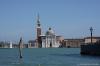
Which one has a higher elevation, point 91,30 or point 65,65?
point 91,30

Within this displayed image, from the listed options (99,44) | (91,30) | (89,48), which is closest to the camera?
(99,44)

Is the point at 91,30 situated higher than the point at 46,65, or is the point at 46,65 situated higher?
the point at 91,30

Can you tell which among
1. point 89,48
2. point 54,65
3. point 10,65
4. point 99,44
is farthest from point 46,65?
point 89,48

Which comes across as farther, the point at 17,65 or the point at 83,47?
the point at 83,47

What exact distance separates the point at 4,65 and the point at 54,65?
8271 millimetres

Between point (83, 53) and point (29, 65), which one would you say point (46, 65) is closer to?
point (29, 65)

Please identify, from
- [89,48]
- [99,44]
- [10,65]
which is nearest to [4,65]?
[10,65]

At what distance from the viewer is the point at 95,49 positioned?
340 feet

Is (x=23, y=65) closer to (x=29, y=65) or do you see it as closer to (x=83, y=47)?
(x=29, y=65)

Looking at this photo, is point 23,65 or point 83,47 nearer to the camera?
point 23,65

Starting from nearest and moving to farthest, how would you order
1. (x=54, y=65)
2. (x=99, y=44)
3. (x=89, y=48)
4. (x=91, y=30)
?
1. (x=54, y=65)
2. (x=99, y=44)
3. (x=89, y=48)
4. (x=91, y=30)

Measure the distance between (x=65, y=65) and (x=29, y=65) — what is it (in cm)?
604

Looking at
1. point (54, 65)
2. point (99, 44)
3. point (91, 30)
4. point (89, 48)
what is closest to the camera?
point (54, 65)

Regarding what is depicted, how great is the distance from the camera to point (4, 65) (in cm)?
6378
